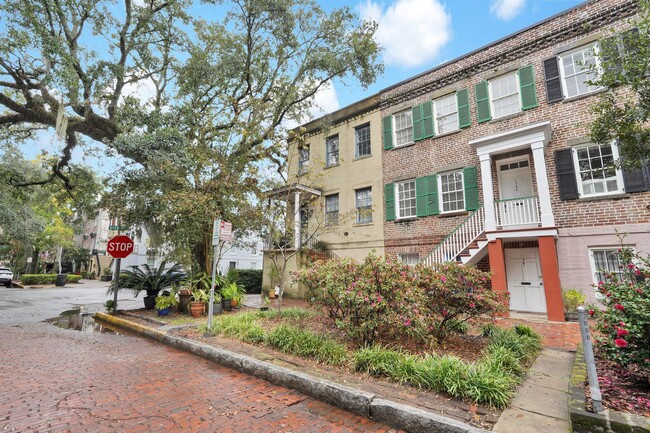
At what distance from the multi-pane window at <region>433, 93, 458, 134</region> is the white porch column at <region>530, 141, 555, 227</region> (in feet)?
11.0

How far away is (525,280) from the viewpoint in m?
10.2

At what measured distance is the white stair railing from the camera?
10.5 meters

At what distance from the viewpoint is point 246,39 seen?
39.8 feet

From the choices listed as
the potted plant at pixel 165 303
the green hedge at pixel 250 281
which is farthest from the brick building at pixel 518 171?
the green hedge at pixel 250 281

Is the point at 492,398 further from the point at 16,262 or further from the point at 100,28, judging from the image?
the point at 16,262

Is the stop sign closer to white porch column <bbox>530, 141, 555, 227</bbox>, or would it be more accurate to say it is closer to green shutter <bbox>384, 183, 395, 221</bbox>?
green shutter <bbox>384, 183, 395, 221</bbox>

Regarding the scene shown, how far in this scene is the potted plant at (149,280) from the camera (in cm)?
1041

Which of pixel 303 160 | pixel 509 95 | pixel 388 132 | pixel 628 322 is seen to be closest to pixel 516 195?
pixel 509 95

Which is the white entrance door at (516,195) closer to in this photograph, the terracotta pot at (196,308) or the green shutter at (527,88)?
the green shutter at (527,88)

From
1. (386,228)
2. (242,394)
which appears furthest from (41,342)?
(386,228)

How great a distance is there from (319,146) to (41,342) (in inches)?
521

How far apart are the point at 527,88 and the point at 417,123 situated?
3.96m

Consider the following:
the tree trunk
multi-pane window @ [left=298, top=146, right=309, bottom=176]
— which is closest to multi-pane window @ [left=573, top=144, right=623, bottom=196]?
multi-pane window @ [left=298, top=146, right=309, bottom=176]

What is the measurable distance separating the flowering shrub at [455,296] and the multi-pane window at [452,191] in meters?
6.77
